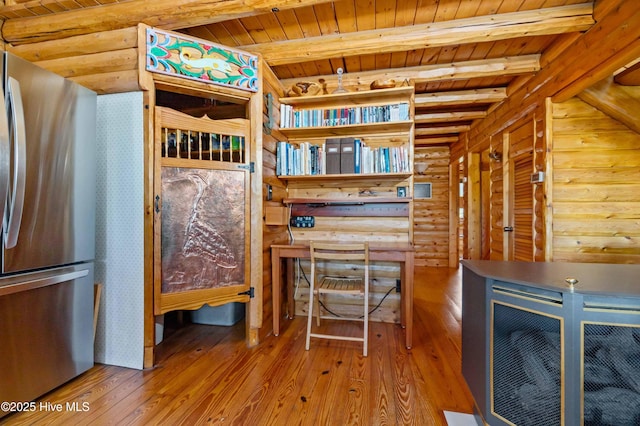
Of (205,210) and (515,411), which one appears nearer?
(515,411)

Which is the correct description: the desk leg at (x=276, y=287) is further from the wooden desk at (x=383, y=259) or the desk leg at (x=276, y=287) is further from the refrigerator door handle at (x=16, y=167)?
the refrigerator door handle at (x=16, y=167)

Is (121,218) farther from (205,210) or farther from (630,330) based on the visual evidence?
(630,330)

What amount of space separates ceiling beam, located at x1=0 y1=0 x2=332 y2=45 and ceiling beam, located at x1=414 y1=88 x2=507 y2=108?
2.22 m

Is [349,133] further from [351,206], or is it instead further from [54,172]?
[54,172]

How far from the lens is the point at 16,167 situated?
4.42 ft

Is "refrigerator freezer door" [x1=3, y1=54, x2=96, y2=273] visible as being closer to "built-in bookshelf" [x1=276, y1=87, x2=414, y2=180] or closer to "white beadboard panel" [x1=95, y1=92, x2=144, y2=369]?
"white beadboard panel" [x1=95, y1=92, x2=144, y2=369]

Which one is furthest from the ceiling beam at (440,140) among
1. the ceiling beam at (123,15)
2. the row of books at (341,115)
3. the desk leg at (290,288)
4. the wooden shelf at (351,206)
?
the ceiling beam at (123,15)

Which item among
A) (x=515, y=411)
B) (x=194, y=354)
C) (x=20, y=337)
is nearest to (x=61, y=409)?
(x=20, y=337)

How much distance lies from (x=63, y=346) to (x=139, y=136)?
1.42 metres

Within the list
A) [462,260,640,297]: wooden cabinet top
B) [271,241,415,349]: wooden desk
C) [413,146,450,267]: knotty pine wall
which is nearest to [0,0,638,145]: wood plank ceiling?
[271,241,415,349]: wooden desk

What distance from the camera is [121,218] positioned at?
1.89 metres

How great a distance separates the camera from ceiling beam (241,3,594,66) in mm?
2043

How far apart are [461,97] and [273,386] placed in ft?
12.3

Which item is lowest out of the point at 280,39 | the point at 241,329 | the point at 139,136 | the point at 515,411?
the point at 241,329
